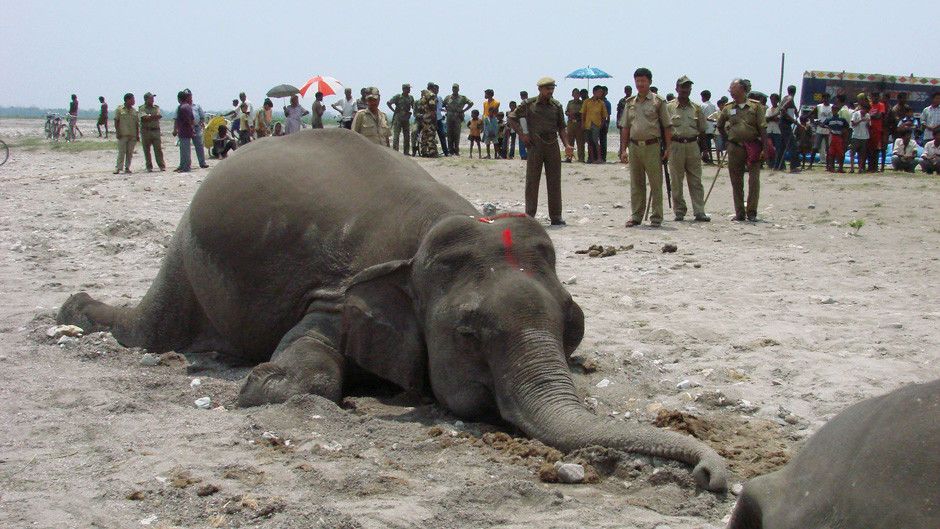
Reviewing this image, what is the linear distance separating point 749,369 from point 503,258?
2.01 metres

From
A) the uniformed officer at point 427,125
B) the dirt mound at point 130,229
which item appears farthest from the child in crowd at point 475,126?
the dirt mound at point 130,229

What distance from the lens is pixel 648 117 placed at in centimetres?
1516

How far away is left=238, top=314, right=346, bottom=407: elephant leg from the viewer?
6.62m

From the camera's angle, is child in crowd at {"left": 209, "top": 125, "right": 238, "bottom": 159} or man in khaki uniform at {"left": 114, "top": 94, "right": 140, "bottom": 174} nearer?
man in khaki uniform at {"left": 114, "top": 94, "right": 140, "bottom": 174}

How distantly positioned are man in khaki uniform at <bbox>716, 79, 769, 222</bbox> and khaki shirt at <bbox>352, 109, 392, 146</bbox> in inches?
210

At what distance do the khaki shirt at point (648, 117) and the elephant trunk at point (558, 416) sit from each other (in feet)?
31.7

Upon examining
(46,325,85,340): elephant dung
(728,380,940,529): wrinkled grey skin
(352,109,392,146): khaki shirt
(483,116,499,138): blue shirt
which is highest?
(352,109,392,146): khaki shirt

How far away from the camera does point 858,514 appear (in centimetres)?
298

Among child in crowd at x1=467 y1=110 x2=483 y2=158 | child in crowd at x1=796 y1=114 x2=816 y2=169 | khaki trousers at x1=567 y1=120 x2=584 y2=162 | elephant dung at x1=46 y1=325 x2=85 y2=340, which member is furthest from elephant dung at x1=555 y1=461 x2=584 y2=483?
child in crowd at x1=467 y1=110 x2=483 y2=158

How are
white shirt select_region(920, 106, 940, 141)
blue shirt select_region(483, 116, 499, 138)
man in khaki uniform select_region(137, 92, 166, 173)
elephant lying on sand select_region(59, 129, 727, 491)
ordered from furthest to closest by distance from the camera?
blue shirt select_region(483, 116, 499, 138) < man in khaki uniform select_region(137, 92, 166, 173) < white shirt select_region(920, 106, 940, 141) < elephant lying on sand select_region(59, 129, 727, 491)

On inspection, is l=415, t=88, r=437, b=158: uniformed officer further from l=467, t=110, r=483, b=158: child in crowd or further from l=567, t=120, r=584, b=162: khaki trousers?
l=567, t=120, r=584, b=162: khaki trousers

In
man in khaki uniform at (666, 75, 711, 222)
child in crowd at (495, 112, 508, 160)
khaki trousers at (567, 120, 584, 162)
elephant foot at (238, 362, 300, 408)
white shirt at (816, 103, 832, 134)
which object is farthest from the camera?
child in crowd at (495, 112, 508, 160)

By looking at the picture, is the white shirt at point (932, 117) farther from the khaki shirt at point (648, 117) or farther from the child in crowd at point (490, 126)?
the child in crowd at point (490, 126)

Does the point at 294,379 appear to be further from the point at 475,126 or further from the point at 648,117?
the point at 475,126
